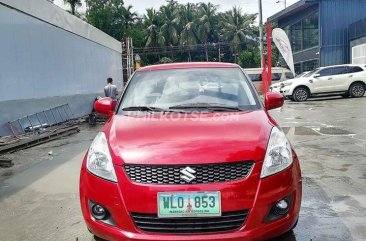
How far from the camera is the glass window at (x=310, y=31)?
33.5 m

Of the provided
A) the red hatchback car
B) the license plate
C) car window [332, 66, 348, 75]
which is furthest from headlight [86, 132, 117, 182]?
car window [332, 66, 348, 75]

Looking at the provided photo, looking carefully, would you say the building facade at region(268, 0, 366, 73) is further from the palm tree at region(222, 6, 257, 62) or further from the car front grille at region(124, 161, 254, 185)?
the car front grille at region(124, 161, 254, 185)

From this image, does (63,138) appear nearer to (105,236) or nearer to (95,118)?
(95,118)

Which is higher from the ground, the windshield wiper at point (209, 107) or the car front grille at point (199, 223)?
the windshield wiper at point (209, 107)

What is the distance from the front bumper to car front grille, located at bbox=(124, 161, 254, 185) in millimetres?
40

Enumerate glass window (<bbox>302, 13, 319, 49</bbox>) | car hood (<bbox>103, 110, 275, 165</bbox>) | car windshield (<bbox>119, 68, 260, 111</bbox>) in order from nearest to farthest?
car hood (<bbox>103, 110, 275, 165</bbox>) < car windshield (<bbox>119, 68, 260, 111</bbox>) < glass window (<bbox>302, 13, 319, 49</bbox>)

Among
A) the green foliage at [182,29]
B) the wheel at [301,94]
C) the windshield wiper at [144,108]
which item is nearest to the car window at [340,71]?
the wheel at [301,94]

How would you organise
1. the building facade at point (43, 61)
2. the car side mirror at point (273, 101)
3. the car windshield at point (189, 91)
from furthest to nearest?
1. the building facade at point (43, 61)
2. the car side mirror at point (273, 101)
3. the car windshield at point (189, 91)

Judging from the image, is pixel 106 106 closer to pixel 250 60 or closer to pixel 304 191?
pixel 304 191

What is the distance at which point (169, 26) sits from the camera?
203 feet

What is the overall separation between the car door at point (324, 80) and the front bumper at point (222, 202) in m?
17.9

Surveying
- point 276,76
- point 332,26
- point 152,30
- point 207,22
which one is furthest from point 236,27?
point 276,76

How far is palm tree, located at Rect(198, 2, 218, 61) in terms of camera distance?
→ 2458 inches

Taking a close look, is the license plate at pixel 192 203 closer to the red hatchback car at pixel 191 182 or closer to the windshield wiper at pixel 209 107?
the red hatchback car at pixel 191 182
